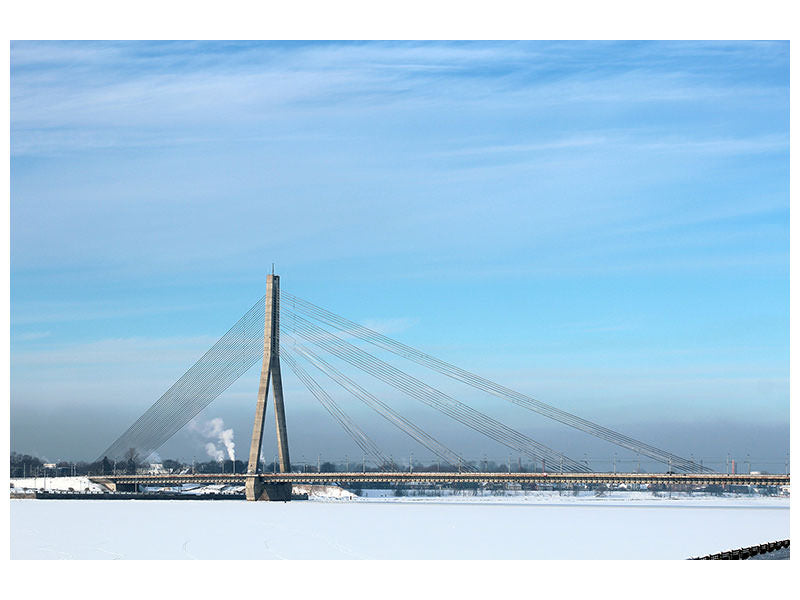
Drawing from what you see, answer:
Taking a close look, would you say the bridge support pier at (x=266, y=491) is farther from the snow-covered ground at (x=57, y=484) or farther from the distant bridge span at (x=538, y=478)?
the snow-covered ground at (x=57, y=484)

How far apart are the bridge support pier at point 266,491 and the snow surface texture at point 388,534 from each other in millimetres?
2626

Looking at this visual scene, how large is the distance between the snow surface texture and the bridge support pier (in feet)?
8.62

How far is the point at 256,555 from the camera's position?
922 inches

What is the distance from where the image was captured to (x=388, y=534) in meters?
29.3

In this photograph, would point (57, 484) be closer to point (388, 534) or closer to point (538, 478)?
point (538, 478)

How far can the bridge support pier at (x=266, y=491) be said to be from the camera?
149 ft

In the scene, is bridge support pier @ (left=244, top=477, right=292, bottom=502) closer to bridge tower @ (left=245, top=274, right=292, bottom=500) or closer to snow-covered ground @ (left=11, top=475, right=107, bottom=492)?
bridge tower @ (left=245, top=274, right=292, bottom=500)

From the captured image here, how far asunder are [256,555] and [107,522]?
13199 millimetres

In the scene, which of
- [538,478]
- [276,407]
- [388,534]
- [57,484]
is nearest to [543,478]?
[538,478]

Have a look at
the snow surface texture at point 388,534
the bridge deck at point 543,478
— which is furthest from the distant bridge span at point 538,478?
the snow surface texture at point 388,534

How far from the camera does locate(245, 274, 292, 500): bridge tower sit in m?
43.5

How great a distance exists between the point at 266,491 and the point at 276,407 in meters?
5.14

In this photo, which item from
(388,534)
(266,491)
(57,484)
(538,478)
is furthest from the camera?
(57,484)
